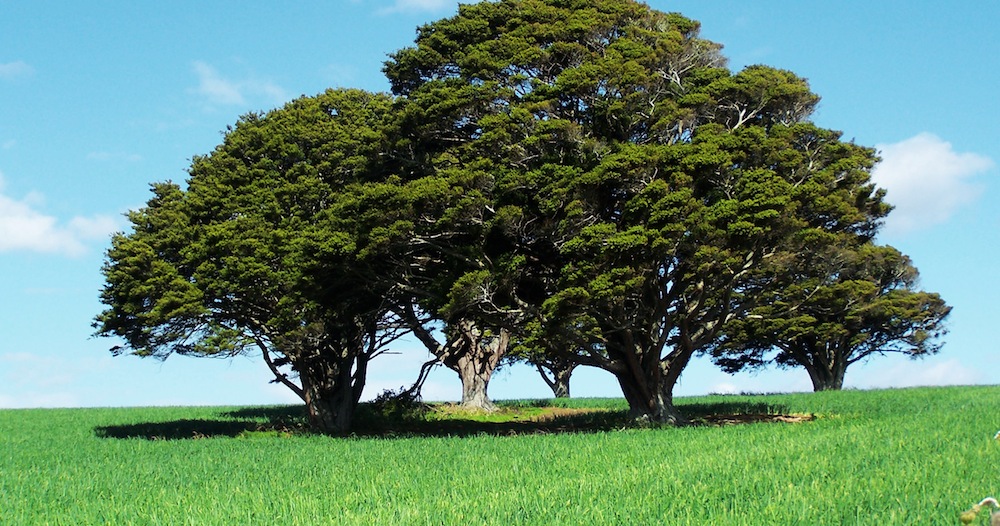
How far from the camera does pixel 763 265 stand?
26266mm

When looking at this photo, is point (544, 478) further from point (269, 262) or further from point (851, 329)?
point (851, 329)

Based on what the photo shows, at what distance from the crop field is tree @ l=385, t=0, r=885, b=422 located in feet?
14.9

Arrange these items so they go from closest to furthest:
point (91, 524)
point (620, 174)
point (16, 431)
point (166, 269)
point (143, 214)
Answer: point (91, 524) → point (620, 174) → point (166, 269) → point (143, 214) → point (16, 431)

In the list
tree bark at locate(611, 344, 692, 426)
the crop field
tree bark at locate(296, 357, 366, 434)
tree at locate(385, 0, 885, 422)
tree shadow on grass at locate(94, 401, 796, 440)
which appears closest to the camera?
the crop field

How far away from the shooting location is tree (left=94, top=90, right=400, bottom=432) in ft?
93.7

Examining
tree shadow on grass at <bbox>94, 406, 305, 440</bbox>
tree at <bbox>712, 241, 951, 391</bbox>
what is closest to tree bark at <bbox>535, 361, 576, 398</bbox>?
tree at <bbox>712, 241, 951, 391</bbox>

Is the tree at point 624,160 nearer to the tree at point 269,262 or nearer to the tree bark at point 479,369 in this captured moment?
the tree at point 269,262

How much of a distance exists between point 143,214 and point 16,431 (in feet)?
45.1

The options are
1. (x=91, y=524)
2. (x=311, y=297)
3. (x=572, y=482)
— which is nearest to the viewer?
(x=91, y=524)

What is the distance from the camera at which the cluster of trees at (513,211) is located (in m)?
23.2

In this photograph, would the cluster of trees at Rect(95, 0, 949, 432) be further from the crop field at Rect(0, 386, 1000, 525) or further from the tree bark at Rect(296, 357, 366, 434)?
the crop field at Rect(0, 386, 1000, 525)

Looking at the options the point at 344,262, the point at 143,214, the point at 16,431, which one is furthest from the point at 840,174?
the point at 16,431

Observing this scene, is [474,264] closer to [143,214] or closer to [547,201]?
[547,201]

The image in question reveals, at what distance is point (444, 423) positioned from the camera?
113 ft
